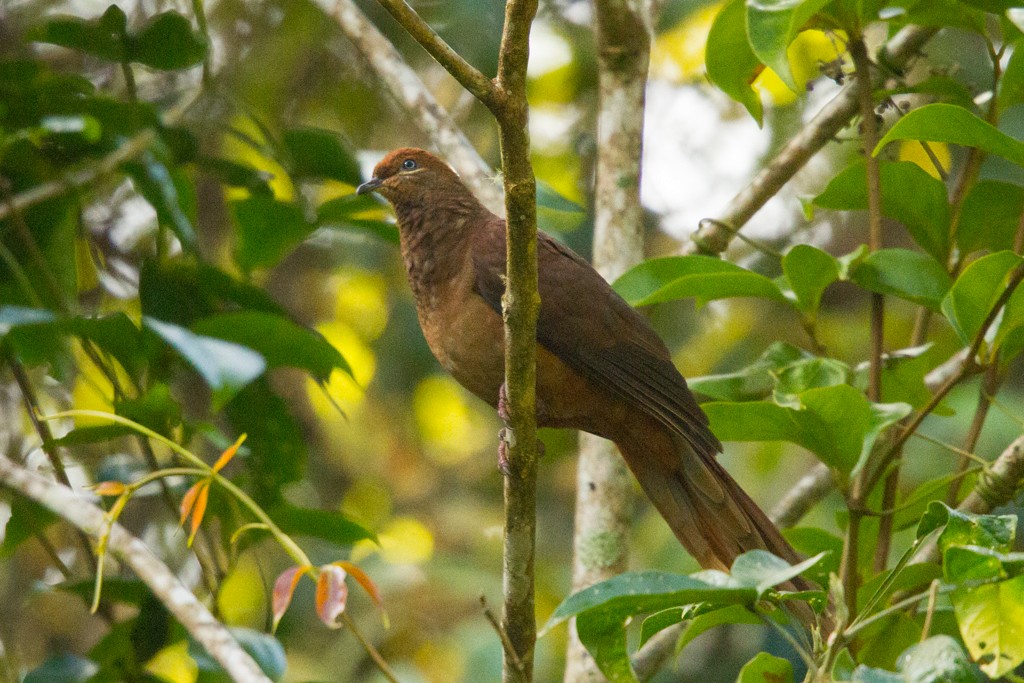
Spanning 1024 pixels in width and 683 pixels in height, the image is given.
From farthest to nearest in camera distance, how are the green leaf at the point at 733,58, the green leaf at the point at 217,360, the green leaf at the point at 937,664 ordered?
the green leaf at the point at 733,58, the green leaf at the point at 217,360, the green leaf at the point at 937,664

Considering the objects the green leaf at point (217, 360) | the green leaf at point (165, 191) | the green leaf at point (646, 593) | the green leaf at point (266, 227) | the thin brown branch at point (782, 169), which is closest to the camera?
the green leaf at point (646, 593)

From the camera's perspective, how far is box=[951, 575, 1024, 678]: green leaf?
177 centimetres

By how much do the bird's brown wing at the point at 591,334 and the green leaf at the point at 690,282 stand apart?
33 cm

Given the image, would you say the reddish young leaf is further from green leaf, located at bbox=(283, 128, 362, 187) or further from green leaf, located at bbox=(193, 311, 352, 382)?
green leaf, located at bbox=(283, 128, 362, 187)

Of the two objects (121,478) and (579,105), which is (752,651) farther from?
(579,105)

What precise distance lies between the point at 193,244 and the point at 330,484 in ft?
10.1

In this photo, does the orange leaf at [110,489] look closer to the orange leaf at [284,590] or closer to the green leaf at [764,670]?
the orange leaf at [284,590]

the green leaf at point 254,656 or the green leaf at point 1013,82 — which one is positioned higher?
the green leaf at point 1013,82

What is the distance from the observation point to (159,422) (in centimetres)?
306

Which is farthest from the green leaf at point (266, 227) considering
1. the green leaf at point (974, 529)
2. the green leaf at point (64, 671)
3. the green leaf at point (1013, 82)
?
the green leaf at point (974, 529)

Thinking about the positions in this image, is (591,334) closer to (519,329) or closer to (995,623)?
(519,329)

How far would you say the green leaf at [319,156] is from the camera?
377 centimetres

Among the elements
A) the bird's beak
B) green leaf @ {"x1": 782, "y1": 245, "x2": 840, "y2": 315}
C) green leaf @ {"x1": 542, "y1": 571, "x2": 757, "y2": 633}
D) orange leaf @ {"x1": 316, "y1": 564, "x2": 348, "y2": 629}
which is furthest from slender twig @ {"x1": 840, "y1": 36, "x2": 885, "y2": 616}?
the bird's beak

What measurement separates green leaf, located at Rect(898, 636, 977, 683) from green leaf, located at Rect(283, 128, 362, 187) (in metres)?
2.79
